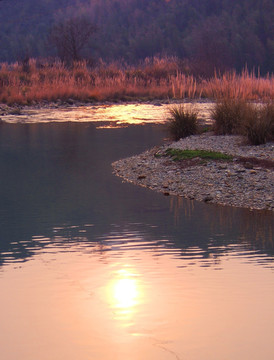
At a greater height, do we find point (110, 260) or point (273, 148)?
point (273, 148)

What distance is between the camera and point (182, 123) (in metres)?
13.7

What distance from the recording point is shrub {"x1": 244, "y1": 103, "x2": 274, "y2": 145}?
38.1ft

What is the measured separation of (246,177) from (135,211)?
194cm

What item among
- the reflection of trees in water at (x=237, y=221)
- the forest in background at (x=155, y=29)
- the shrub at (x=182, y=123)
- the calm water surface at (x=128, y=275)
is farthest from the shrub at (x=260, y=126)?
the forest in background at (x=155, y=29)

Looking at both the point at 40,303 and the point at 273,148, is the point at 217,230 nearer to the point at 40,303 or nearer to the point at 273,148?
the point at 40,303

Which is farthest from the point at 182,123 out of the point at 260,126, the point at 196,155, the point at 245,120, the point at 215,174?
the point at 215,174

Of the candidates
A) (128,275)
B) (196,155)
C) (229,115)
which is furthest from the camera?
(229,115)

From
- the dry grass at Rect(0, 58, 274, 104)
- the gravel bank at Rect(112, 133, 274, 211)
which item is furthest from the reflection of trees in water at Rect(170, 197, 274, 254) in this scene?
the dry grass at Rect(0, 58, 274, 104)

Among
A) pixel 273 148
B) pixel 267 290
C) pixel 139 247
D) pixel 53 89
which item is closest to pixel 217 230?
pixel 139 247

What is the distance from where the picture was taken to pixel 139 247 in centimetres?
666

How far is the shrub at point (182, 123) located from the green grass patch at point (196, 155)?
6.37 feet

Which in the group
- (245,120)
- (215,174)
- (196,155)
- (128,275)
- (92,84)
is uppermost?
(92,84)

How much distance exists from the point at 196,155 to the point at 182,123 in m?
2.69

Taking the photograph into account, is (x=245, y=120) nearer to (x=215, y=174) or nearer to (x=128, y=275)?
(x=215, y=174)
